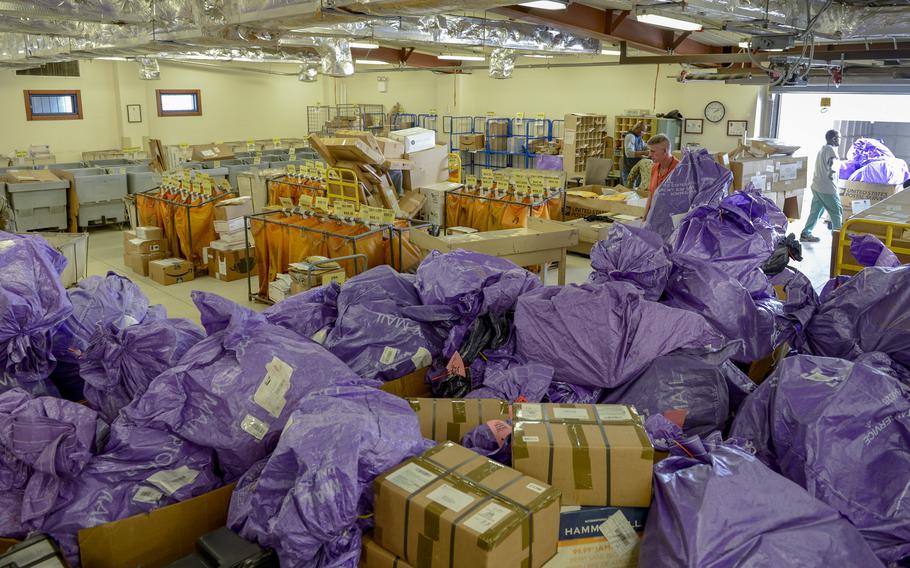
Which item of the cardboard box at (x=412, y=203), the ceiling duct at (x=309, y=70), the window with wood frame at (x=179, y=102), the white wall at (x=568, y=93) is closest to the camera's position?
the cardboard box at (x=412, y=203)

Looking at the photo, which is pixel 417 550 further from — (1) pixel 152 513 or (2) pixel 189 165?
(2) pixel 189 165

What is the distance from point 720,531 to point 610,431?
16.4 inches

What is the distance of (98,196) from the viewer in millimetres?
9688

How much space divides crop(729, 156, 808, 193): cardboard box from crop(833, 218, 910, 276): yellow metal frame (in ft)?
11.1

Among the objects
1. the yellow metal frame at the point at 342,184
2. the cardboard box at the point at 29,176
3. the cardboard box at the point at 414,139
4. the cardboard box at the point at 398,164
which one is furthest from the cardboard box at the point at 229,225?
the cardboard box at the point at 29,176

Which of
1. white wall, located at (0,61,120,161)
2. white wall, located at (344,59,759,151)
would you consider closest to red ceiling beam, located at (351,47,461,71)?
white wall, located at (344,59,759,151)

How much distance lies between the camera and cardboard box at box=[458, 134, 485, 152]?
13.9m

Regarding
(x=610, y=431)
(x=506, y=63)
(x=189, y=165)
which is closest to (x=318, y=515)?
(x=610, y=431)

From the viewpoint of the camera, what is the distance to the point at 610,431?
2.08 metres

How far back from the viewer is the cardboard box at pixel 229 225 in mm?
7131

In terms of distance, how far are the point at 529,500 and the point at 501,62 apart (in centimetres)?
799

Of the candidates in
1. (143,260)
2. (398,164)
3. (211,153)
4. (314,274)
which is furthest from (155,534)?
(211,153)

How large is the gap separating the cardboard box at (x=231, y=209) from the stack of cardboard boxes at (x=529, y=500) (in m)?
5.57

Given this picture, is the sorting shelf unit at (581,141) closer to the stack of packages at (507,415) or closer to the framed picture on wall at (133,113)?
the stack of packages at (507,415)
